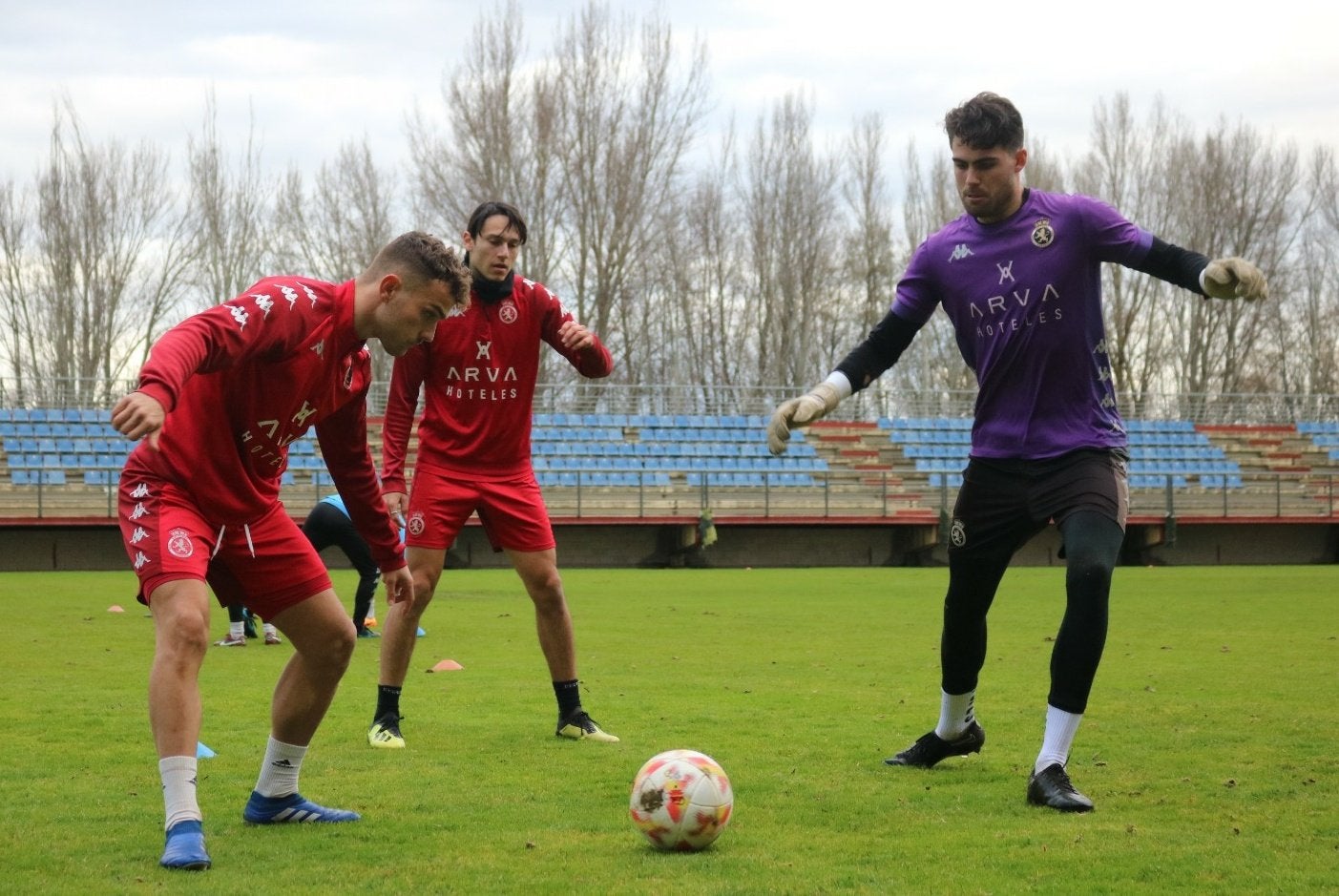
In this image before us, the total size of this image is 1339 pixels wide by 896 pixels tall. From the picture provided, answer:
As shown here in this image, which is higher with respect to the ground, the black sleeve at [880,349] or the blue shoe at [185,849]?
the black sleeve at [880,349]

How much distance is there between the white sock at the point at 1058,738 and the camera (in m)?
5.12

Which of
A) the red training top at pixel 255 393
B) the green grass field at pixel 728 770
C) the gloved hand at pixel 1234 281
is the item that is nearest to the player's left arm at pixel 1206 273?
the gloved hand at pixel 1234 281

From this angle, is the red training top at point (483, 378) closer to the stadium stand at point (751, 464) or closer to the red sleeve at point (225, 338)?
the red sleeve at point (225, 338)

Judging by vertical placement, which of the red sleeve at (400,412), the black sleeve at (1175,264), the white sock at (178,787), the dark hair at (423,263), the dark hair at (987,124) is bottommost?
the white sock at (178,787)

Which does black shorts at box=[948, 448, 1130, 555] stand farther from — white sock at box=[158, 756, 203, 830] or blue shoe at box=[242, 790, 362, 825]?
white sock at box=[158, 756, 203, 830]

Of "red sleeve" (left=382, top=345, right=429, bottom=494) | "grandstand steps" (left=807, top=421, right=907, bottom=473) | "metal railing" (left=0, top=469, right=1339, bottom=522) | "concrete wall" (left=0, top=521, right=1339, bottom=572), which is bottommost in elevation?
"concrete wall" (left=0, top=521, right=1339, bottom=572)

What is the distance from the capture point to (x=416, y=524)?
691 cm

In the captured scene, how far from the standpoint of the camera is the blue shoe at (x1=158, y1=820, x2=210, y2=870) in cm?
412

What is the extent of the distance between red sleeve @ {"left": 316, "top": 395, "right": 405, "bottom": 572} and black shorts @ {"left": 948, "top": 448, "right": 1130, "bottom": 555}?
2.10 meters

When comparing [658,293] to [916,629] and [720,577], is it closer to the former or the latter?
[720,577]

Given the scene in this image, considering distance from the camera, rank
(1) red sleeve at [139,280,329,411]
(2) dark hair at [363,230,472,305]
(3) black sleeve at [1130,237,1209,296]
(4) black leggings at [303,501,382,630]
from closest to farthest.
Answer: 1. (1) red sleeve at [139,280,329,411]
2. (2) dark hair at [363,230,472,305]
3. (3) black sleeve at [1130,237,1209,296]
4. (4) black leggings at [303,501,382,630]

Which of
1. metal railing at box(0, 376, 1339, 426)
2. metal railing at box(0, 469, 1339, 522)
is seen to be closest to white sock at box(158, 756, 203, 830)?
metal railing at box(0, 469, 1339, 522)

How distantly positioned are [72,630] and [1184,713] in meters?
9.43

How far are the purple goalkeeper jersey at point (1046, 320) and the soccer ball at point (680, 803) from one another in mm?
1859
